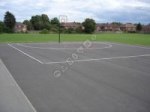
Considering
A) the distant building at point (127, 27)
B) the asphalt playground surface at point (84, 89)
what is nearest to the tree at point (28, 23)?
the distant building at point (127, 27)

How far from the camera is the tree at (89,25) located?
6800 cm

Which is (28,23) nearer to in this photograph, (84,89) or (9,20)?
(9,20)

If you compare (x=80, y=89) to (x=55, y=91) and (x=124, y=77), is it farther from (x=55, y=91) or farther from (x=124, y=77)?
(x=124, y=77)

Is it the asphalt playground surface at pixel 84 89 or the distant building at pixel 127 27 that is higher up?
the asphalt playground surface at pixel 84 89

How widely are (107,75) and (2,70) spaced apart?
4.82 m

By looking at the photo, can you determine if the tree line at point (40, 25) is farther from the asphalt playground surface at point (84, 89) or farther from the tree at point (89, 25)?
the asphalt playground surface at point (84, 89)

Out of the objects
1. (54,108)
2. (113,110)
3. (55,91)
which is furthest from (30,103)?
(113,110)

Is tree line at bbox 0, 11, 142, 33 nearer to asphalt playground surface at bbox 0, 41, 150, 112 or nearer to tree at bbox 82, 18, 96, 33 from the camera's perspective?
tree at bbox 82, 18, 96, 33

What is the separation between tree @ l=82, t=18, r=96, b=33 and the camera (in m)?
68.0

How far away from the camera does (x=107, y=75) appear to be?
8.86m

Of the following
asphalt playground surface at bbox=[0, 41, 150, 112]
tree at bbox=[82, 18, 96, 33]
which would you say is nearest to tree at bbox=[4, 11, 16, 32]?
tree at bbox=[82, 18, 96, 33]

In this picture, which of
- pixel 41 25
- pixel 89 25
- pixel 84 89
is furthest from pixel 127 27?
pixel 84 89

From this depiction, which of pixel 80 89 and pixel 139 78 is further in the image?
pixel 139 78

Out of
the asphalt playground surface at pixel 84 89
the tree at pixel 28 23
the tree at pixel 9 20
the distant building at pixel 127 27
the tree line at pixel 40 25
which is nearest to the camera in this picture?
the asphalt playground surface at pixel 84 89
